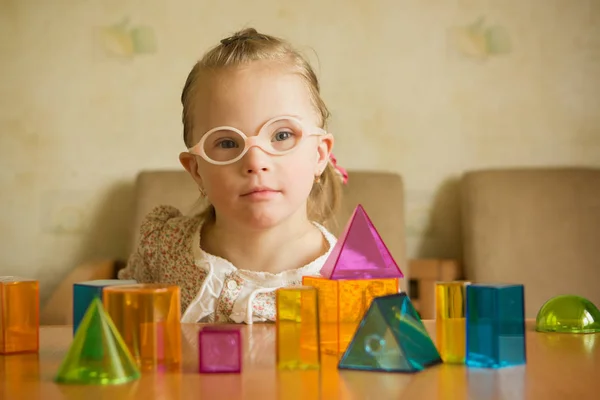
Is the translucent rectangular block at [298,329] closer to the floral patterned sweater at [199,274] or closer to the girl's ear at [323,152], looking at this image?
the floral patterned sweater at [199,274]

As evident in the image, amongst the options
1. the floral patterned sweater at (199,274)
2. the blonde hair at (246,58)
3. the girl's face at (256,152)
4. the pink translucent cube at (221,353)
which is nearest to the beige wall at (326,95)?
the floral patterned sweater at (199,274)

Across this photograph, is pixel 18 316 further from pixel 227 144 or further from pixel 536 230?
pixel 536 230

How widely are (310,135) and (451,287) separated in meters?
0.53

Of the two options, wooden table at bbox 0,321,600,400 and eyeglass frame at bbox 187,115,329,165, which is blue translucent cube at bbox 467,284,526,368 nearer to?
wooden table at bbox 0,321,600,400

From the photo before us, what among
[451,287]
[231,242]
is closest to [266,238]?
[231,242]

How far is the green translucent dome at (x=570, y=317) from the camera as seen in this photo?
30.3 inches

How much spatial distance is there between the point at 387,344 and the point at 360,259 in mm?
106

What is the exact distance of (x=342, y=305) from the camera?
650mm

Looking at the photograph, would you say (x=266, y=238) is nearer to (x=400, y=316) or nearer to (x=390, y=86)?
(x=400, y=316)

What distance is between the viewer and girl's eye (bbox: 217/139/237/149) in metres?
1.08

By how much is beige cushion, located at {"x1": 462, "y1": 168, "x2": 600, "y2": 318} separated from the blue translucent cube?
1.47m

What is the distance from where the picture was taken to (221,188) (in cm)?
111

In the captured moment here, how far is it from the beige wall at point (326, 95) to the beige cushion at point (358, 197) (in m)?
0.14

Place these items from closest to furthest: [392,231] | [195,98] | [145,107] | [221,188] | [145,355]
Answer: [145,355]
[221,188]
[195,98]
[392,231]
[145,107]
